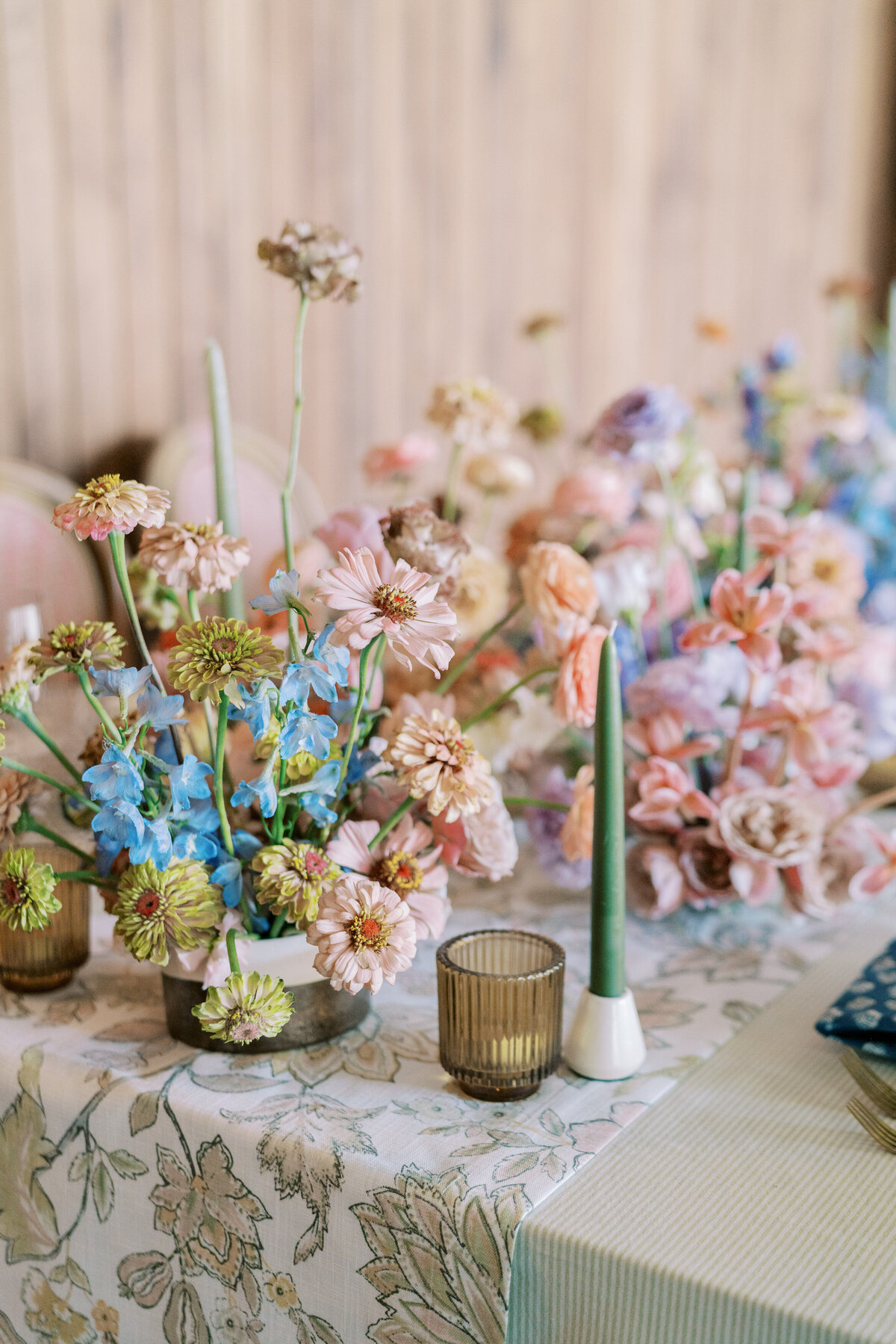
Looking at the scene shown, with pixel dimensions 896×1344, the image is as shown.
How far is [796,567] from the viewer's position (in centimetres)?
90

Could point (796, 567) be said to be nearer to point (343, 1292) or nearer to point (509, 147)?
point (343, 1292)

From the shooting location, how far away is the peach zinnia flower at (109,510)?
1.89ft

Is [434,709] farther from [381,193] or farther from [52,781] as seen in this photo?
[381,193]

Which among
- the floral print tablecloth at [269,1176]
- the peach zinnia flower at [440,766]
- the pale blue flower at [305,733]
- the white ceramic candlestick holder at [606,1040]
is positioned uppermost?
the pale blue flower at [305,733]

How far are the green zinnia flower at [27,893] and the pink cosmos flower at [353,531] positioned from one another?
0.25 metres

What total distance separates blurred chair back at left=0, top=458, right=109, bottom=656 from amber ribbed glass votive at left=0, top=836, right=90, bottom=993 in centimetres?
29

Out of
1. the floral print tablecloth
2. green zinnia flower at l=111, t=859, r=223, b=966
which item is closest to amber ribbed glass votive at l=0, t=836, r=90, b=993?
the floral print tablecloth

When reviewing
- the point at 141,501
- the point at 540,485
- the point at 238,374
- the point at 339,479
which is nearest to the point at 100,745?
the point at 141,501

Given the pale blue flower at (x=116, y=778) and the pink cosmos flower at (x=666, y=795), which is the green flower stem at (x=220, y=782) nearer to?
the pale blue flower at (x=116, y=778)

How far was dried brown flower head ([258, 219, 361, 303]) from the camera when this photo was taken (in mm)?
693

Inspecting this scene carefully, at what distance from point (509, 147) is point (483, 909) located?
123 cm

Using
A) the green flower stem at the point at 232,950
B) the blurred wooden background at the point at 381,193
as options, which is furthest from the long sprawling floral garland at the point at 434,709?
the blurred wooden background at the point at 381,193

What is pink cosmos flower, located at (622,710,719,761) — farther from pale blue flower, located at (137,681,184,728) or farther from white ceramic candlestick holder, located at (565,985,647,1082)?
pale blue flower, located at (137,681,184,728)

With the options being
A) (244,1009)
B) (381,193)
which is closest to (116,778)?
(244,1009)
